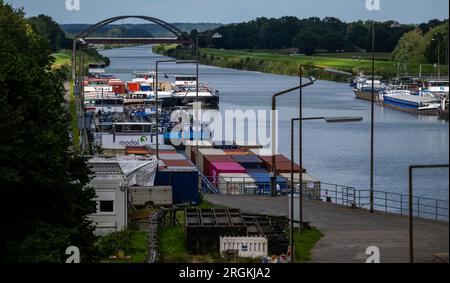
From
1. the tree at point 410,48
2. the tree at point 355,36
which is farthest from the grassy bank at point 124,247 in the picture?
the tree at point 355,36

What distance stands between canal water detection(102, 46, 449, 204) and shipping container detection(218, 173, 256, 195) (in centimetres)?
428

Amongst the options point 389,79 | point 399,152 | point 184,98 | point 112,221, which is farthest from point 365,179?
point 389,79

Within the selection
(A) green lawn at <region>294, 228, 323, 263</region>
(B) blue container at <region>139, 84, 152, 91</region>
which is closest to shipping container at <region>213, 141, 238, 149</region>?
(A) green lawn at <region>294, 228, 323, 263</region>

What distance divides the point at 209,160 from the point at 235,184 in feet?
18.6

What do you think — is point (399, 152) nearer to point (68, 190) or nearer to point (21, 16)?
point (21, 16)

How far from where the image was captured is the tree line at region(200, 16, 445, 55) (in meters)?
103

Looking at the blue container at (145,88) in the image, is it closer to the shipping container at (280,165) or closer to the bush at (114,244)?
the shipping container at (280,165)

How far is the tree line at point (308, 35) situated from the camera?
336 ft

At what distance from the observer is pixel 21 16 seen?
45.7 metres

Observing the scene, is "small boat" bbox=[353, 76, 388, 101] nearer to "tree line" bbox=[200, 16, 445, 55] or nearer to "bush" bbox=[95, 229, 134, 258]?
"tree line" bbox=[200, 16, 445, 55]

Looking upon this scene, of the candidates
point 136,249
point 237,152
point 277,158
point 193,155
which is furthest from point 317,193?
point 193,155

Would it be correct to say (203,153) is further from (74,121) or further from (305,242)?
(305,242)
